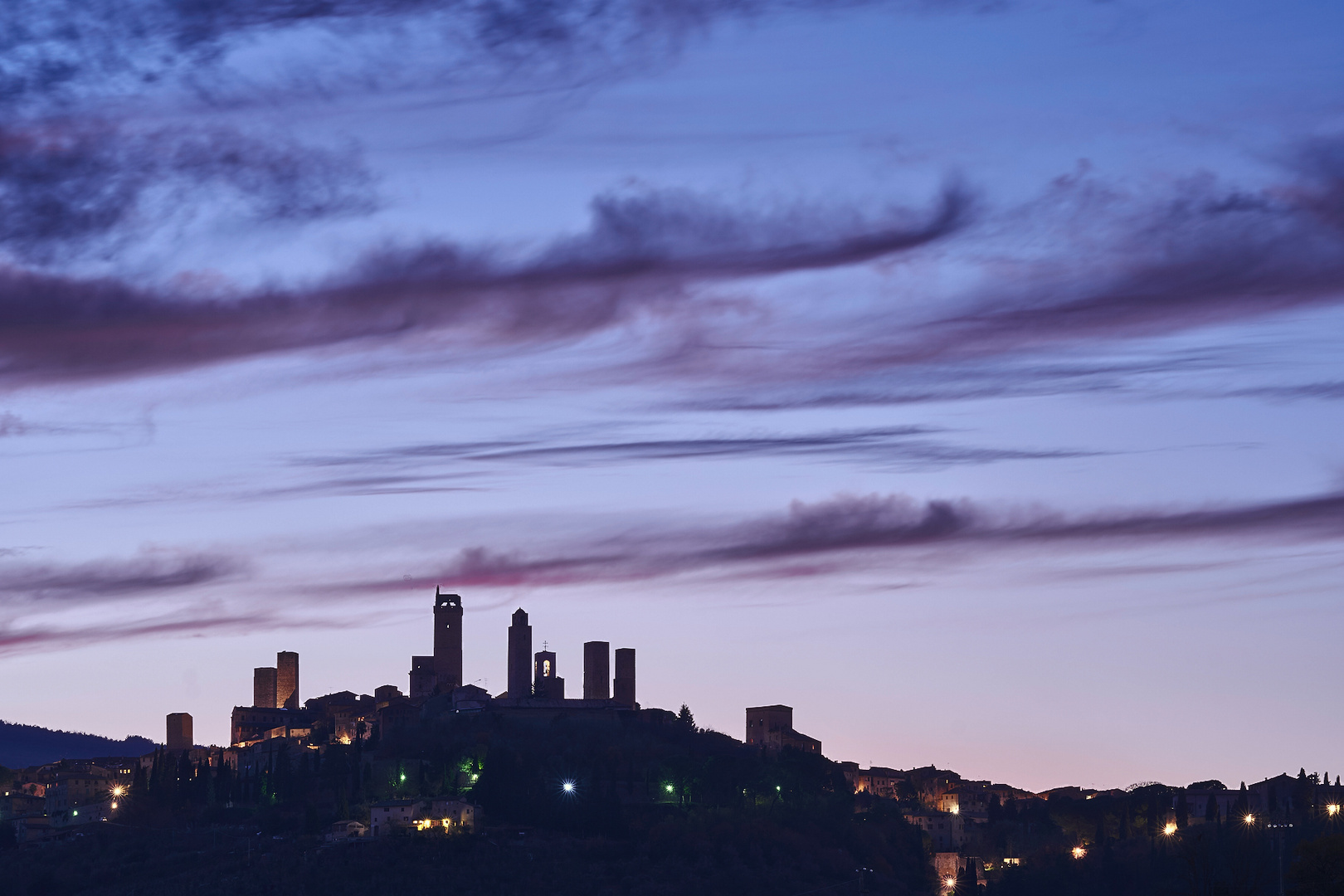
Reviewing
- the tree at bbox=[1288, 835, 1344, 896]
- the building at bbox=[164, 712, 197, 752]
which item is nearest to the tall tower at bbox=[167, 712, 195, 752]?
the building at bbox=[164, 712, 197, 752]

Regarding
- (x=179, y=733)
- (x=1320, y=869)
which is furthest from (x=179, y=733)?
(x=1320, y=869)

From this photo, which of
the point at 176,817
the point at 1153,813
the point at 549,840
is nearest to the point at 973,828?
the point at 1153,813

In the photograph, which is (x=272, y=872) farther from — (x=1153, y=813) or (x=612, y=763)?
(x=1153, y=813)

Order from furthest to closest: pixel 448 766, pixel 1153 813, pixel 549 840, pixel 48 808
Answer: pixel 48 808
pixel 1153 813
pixel 448 766
pixel 549 840

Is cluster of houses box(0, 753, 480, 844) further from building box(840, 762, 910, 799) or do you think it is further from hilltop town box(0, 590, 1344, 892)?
building box(840, 762, 910, 799)

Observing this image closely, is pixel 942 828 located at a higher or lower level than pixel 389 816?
lower

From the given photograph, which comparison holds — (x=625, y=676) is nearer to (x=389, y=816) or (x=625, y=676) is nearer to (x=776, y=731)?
(x=776, y=731)

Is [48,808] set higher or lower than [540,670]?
lower
